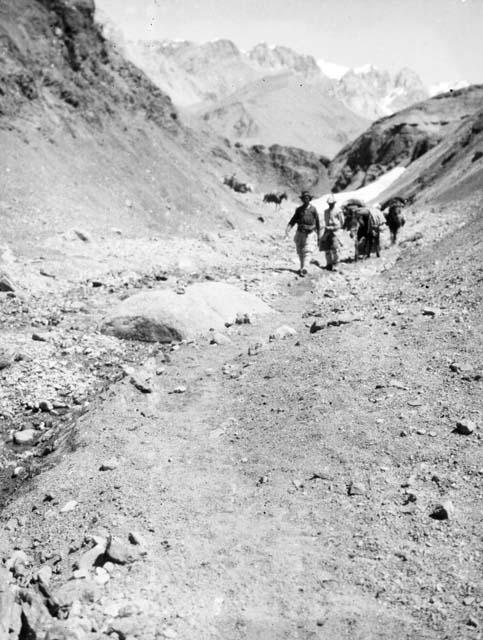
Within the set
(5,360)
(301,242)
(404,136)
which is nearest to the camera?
(5,360)

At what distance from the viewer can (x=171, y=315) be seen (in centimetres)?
923

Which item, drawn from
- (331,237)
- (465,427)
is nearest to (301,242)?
(331,237)

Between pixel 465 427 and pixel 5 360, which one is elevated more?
pixel 465 427

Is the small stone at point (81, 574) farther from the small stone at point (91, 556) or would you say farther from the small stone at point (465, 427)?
the small stone at point (465, 427)

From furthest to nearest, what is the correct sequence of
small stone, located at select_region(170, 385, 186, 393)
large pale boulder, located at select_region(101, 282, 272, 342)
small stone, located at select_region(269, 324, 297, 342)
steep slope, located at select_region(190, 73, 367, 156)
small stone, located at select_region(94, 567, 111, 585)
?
steep slope, located at select_region(190, 73, 367, 156), large pale boulder, located at select_region(101, 282, 272, 342), small stone, located at select_region(269, 324, 297, 342), small stone, located at select_region(170, 385, 186, 393), small stone, located at select_region(94, 567, 111, 585)

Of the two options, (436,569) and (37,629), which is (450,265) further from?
(37,629)

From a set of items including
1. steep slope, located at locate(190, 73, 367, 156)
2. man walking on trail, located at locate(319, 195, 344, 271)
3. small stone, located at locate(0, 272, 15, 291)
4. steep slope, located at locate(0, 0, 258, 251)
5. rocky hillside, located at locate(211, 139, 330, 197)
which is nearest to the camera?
small stone, located at locate(0, 272, 15, 291)

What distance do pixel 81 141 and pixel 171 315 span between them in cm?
1549

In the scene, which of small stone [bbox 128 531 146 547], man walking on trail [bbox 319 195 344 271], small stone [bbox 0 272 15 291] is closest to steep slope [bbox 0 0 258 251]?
small stone [bbox 0 272 15 291]

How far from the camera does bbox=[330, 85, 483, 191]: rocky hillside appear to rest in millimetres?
61844

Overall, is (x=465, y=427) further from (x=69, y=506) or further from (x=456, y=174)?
(x=456, y=174)

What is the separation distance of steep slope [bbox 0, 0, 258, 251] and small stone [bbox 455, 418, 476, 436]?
493 inches

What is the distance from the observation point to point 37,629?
3.49 meters

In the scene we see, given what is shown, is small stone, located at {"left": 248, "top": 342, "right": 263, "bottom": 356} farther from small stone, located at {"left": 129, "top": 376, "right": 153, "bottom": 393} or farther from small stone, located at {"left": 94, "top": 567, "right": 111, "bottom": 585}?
small stone, located at {"left": 94, "top": 567, "right": 111, "bottom": 585}
